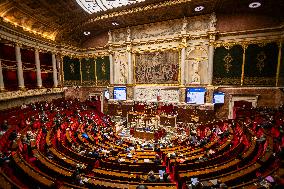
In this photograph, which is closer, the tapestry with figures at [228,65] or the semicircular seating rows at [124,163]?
the semicircular seating rows at [124,163]

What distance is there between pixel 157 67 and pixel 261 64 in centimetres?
889

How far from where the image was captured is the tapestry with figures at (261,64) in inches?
525

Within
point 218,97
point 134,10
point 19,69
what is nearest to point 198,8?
point 134,10

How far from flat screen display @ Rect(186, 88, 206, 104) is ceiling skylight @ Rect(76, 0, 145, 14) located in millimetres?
8933

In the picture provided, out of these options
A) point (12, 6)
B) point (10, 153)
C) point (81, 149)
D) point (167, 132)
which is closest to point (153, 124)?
point (167, 132)

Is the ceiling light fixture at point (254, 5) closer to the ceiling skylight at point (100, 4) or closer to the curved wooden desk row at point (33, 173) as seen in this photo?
the ceiling skylight at point (100, 4)

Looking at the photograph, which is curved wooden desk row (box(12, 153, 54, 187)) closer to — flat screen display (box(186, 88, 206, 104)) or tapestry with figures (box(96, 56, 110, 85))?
flat screen display (box(186, 88, 206, 104))

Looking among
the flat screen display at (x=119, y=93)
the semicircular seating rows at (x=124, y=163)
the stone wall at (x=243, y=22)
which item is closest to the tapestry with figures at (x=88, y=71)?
the flat screen display at (x=119, y=93)

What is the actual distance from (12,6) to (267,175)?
16669 mm

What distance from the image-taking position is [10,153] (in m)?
5.79

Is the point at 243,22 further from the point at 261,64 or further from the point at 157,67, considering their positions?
the point at 157,67

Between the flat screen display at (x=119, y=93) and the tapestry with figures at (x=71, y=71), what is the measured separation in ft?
17.7

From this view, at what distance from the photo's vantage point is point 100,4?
1311cm

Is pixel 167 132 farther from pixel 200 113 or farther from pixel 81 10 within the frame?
pixel 81 10
